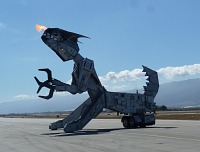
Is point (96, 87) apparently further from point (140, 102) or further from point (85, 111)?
point (140, 102)

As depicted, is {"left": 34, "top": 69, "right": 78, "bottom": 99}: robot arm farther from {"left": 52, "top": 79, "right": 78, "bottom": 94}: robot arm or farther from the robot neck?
the robot neck

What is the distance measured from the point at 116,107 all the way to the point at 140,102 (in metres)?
3.27

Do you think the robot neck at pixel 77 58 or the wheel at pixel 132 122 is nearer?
the robot neck at pixel 77 58

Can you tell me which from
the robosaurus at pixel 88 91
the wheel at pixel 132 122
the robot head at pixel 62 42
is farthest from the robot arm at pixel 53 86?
the wheel at pixel 132 122

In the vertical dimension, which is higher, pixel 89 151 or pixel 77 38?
pixel 77 38

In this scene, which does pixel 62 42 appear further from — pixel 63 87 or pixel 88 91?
pixel 88 91

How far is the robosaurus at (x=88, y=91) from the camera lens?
120 feet

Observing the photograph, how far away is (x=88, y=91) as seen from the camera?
40.5 m

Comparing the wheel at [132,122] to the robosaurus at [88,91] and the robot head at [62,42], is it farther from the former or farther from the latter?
the robot head at [62,42]

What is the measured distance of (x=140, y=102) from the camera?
43.1m

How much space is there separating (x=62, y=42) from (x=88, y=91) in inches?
252

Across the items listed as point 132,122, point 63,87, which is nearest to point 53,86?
point 63,87

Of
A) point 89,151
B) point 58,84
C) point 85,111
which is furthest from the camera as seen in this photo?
point 85,111

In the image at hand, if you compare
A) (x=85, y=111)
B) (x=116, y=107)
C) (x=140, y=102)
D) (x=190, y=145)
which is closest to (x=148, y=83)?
(x=140, y=102)
